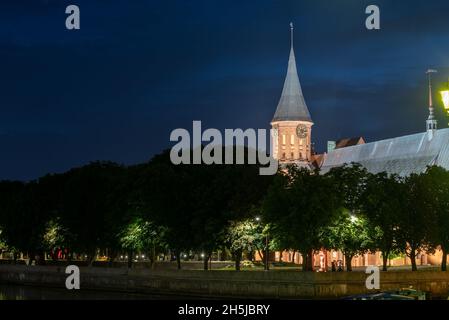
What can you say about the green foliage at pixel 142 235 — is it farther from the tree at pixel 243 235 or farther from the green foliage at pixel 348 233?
the green foliage at pixel 348 233

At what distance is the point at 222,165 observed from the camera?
376 feet

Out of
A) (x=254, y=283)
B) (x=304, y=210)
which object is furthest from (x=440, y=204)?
(x=254, y=283)

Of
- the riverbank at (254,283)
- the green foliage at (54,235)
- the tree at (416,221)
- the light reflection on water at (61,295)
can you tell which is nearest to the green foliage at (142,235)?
the riverbank at (254,283)

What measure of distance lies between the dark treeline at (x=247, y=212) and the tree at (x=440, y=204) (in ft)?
0.36

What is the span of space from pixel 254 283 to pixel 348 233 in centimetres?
996

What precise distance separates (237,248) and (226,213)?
4025mm

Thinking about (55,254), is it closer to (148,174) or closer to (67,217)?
(67,217)

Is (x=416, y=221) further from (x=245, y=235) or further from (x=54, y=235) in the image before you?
(x=54, y=235)

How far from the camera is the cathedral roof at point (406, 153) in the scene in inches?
6348

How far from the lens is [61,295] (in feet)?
331

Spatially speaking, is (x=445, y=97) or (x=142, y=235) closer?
(x=445, y=97)

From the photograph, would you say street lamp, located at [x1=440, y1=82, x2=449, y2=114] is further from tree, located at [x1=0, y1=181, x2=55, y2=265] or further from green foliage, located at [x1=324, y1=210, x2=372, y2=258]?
tree, located at [x1=0, y1=181, x2=55, y2=265]

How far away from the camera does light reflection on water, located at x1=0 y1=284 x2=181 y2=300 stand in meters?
94.5
